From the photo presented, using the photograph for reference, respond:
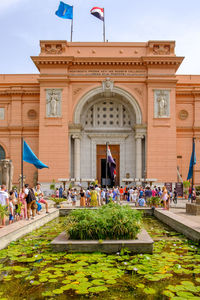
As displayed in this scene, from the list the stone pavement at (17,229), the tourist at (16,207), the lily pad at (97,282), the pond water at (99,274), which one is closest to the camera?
the pond water at (99,274)

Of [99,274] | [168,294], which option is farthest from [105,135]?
[168,294]

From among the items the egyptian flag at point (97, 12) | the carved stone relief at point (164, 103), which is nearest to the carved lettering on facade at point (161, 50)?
the carved stone relief at point (164, 103)

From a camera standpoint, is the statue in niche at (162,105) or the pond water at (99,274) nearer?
the pond water at (99,274)

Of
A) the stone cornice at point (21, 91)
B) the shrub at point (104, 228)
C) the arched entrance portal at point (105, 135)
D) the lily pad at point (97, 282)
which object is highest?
the stone cornice at point (21, 91)

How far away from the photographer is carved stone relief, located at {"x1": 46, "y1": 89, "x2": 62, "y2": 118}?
28.6m

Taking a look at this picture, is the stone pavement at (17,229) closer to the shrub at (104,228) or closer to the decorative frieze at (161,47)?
the shrub at (104,228)

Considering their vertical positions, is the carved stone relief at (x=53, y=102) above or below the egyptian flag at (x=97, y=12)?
below

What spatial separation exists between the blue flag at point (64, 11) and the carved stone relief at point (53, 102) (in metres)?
7.56

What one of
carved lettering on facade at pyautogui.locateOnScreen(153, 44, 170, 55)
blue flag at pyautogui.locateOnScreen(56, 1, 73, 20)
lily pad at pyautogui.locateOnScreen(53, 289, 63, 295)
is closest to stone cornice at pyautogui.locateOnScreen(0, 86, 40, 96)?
blue flag at pyautogui.locateOnScreen(56, 1, 73, 20)

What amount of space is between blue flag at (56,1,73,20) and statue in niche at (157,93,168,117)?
11.3 meters

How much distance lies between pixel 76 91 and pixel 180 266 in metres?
24.3

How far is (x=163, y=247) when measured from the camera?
8141 mm

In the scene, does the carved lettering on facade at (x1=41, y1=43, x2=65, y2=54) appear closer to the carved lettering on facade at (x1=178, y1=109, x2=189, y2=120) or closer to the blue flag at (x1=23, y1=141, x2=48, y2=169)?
the carved lettering on facade at (x1=178, y1=109, x2=189, y2=120)

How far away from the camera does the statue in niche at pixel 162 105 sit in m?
28.6
